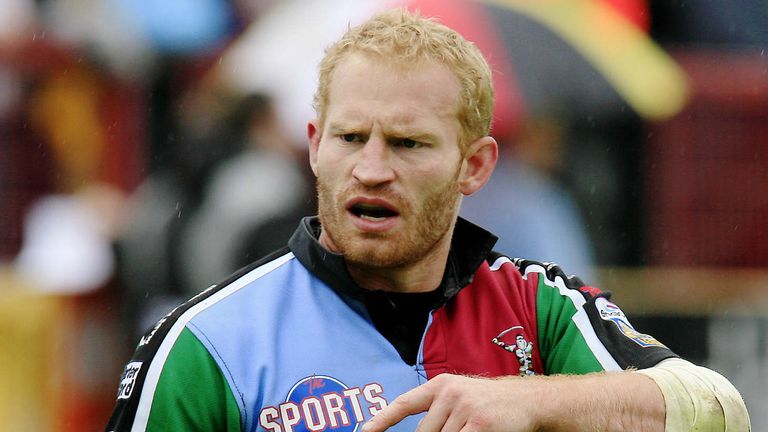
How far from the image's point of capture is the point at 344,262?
9.09 feet

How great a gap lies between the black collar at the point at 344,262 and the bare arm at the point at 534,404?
426 millimetres

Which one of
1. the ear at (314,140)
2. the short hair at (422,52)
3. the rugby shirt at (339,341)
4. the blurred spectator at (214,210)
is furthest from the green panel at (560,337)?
the blurred spectator at (214,210)

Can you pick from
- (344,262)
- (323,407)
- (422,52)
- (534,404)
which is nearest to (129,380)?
(323,407)

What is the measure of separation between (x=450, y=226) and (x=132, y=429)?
32.1 inches

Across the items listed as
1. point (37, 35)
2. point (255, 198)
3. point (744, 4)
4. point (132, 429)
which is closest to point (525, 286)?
point (132, 429)

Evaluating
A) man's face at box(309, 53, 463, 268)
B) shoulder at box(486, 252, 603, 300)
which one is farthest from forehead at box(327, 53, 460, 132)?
shoulder at box(486, 252, 603, 300)

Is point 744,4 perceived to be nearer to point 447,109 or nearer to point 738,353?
point 738,353

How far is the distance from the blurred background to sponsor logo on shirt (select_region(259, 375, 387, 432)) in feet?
11.9

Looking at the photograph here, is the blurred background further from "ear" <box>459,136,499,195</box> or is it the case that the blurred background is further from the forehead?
the forehead

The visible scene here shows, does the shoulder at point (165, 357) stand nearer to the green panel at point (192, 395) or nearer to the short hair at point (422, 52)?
the green panel at point (192, 395)

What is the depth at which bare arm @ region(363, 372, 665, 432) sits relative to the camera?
7.50 ft

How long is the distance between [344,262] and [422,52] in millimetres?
452

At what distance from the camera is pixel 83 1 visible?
6.38 meters

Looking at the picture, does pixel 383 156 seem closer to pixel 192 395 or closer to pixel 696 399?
pixel 192 395
